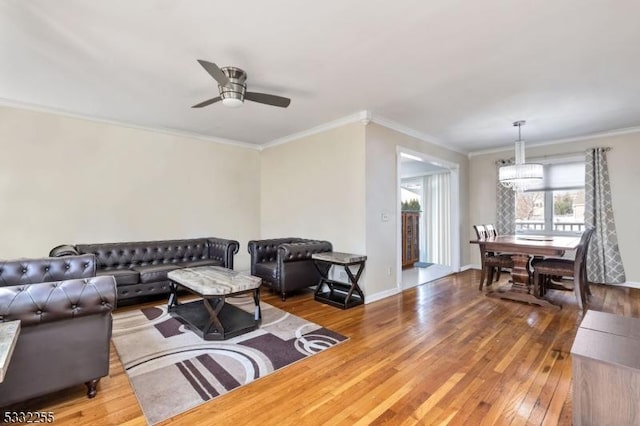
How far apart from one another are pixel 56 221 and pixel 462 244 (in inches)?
275

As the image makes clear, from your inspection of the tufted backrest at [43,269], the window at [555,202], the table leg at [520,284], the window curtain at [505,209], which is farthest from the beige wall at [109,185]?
the window at [555,202]

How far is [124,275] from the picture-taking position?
151 inches

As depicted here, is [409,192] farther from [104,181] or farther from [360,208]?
[104,181]

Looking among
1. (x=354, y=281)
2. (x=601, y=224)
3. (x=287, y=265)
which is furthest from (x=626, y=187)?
(x=287, y=265)

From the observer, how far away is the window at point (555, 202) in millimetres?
5543

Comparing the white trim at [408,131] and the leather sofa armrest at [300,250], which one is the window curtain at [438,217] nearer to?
the white trim at [408,131]

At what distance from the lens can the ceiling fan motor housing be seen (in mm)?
2674

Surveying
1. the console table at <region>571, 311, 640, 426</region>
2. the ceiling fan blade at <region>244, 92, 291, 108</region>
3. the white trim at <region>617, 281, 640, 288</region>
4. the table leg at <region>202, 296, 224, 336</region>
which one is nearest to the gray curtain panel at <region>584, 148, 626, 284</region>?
the white trim at <region>617, 281, 640, 288</region>

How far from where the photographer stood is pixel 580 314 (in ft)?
12.0

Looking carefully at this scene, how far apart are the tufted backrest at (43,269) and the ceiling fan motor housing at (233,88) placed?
6.68ft

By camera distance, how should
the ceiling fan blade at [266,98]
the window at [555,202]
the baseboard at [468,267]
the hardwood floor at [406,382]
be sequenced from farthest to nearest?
the baseboard at [468,267], the window at [555,202], the ceiling fan blade at [266,98], the hardwood floor at [406,382]

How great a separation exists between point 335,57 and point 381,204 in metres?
2.28

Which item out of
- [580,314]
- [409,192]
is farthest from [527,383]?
[409,192]

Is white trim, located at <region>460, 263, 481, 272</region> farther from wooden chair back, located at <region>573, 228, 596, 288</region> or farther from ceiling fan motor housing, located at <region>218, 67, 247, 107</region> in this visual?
ceiling fan motor housing, located at <region>218, 67, 247, 107</region>
